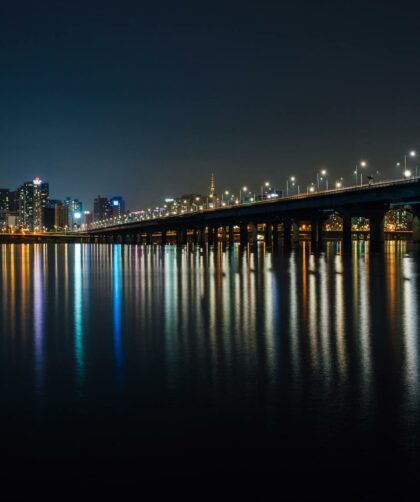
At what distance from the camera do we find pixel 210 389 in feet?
41.8

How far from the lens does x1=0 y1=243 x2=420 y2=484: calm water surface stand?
9.12 m

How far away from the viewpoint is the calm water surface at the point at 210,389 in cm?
912

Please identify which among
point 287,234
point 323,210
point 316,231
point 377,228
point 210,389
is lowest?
point 210,389

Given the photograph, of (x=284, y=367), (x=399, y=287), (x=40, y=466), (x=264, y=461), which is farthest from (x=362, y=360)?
(x=399, y=287)

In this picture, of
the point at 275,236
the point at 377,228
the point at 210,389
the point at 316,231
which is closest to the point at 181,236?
the point at 275,236

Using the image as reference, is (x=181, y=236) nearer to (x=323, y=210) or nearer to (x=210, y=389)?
(x=323, y=210)

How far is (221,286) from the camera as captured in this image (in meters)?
37.2

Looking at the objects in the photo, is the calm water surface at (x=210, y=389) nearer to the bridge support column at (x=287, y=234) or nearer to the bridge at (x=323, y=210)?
the bridge at (x=323, y=210)

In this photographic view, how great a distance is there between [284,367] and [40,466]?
703 cm

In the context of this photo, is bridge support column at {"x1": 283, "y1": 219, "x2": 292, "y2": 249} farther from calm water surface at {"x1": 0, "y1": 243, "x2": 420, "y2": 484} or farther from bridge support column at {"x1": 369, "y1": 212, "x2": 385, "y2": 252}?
calm water surface at {"x1": 0, "y1": 243, "x2": 420, "y2": 484}

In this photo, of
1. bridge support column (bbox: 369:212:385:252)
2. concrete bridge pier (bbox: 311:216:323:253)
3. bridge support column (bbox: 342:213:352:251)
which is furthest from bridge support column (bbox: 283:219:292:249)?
bridge support column (bbox: 369:212:385:252)

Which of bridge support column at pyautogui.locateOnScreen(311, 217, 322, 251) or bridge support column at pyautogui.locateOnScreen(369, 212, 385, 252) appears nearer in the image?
bridge support column at pyautogui.locateOnScreen(369, 212, 385, 252)

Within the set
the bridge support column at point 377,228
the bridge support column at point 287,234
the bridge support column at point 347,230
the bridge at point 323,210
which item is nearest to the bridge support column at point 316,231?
the bridge at point 323,210

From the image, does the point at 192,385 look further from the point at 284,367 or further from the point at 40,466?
the point at 40,466
